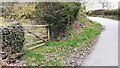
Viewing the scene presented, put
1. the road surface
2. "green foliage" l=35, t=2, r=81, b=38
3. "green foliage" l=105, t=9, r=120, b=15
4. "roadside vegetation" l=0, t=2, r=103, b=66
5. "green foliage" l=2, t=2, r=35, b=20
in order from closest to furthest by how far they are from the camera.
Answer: the road surface, "roadside vegetation" l=0, t=2, r=103, b=66, "green foliage" l=35, t=2, r=81, b=38, "green foliage" l=2, t=2, r=35, b=20, "green foliage" l=105, t=9, r=120, b=15

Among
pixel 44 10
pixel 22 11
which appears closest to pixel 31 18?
pixel 22 11

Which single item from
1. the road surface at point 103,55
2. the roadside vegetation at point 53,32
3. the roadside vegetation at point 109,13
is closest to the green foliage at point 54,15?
the roadside vegetation at point 53,32

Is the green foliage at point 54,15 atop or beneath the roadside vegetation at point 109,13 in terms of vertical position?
atop

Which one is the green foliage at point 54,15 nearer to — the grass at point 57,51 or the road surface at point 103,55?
the grass at point 57,51

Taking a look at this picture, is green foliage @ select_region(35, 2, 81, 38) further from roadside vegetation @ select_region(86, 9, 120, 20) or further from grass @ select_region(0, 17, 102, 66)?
roadside vegetation @ select_region(86, 9, 120, 20)

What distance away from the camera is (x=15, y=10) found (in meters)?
14.9

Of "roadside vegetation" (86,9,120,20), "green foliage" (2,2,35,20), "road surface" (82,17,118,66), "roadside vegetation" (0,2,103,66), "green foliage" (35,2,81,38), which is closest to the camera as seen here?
"road surface" (82,17,118,66)

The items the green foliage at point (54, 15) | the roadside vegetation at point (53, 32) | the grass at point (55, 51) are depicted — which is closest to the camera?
the grass at point (55, 51)

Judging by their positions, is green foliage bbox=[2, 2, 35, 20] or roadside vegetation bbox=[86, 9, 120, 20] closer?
green foliage bbox=[2, 2, 35, 20]

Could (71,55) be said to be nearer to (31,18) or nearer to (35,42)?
(35,42)

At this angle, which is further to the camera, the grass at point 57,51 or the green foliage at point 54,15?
the green foliage at point 54,15

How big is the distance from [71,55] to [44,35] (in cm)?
298

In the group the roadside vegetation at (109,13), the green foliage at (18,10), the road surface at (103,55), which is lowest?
the roadside vegetation at (109,13)

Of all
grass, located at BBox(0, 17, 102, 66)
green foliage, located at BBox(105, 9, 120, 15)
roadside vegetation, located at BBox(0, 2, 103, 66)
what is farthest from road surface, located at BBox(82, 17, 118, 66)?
green foliage, located at BBox(105, 9, 120, 15)
